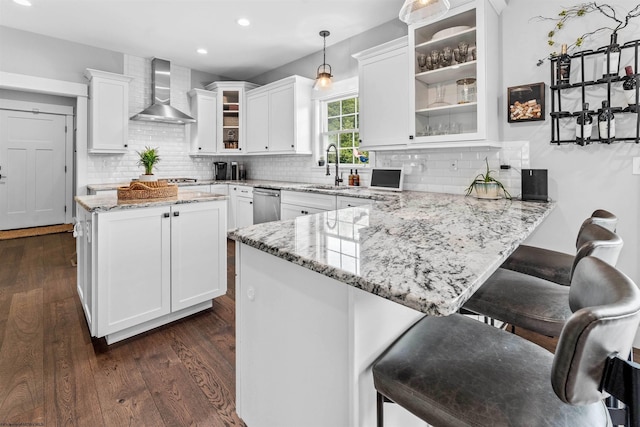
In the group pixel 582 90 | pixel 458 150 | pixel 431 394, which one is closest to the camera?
pixel 431 394

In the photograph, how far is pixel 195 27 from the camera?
12.7 ft

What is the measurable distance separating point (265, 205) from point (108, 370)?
265 centimetres

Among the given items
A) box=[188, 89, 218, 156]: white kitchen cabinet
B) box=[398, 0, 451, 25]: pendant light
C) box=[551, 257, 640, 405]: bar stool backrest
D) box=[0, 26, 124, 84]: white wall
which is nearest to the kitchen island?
box=[551, 257, 640, 405]: bar stool backrest

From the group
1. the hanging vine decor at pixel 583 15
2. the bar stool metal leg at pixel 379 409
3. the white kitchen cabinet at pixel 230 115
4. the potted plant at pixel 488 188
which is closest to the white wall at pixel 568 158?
the hanging vine decor at pixel 583 15

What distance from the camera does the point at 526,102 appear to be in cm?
257

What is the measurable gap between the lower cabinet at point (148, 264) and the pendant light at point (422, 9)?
1809mm

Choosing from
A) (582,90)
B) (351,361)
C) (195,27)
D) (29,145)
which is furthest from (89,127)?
(582,90)

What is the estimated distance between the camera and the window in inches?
163

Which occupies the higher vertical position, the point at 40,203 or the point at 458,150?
the point at 458,150

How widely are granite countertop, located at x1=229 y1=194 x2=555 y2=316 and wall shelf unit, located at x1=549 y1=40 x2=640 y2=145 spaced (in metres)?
1.13

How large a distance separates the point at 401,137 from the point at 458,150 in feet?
1.75

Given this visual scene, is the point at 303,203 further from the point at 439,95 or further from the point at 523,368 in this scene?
the point at 523,368

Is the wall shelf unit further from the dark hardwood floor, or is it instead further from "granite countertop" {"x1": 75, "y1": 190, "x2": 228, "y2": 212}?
the dark hardwood floor

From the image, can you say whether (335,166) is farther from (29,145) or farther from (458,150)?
(29,145)
